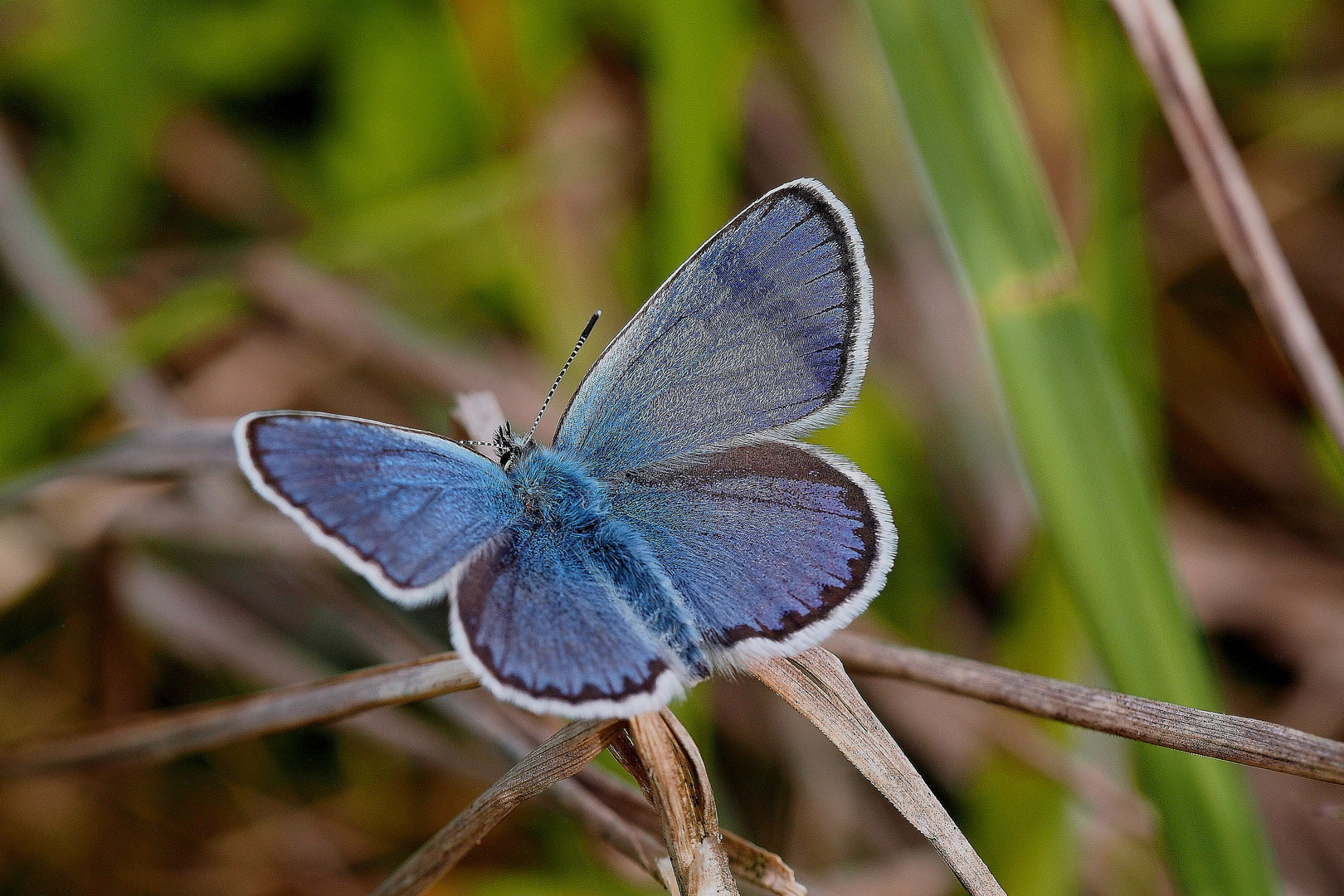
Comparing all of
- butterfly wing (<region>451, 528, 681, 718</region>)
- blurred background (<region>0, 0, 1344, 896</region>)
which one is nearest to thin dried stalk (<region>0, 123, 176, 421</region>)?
blurred background (<region>0, 0, 1344, 896</region>)

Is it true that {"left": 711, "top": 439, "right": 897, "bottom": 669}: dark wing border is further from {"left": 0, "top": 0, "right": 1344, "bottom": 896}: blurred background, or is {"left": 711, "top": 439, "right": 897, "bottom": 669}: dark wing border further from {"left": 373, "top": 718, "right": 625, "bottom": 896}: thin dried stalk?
{"left": 0, "top": 0, "right": 1344, "bottom": 896}: blurred background

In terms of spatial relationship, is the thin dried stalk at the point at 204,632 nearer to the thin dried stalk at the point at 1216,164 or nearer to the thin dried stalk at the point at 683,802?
the thin dried stalk at the point at 683,802

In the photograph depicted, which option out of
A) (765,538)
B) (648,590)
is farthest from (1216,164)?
(648,590)

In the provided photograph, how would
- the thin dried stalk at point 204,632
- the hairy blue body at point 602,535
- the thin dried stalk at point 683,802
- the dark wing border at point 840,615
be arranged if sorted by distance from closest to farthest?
the thin dried stalk at point 683,802 < the dark wing border at point 840,615 < the hairy blue body at point 602,535 < the thin dried stalk at point 204,632

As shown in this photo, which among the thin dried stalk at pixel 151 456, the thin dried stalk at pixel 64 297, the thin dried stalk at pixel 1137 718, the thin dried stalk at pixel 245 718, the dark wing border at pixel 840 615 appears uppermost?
the thin dried stalk at pixel 64 297

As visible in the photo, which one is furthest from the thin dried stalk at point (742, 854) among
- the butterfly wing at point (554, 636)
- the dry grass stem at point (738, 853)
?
the butterfly wing at point (554, 636)

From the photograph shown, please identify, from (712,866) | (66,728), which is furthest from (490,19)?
(712,866)

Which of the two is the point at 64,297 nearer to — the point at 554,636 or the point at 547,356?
the point at 547,356
